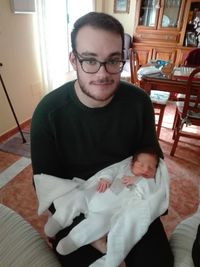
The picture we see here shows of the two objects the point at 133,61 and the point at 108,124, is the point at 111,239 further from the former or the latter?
the point at 133,61

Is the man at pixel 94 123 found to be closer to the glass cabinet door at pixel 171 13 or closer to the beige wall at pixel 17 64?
the beige wall at pixel 17 64

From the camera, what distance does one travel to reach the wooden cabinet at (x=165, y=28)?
3.76 meters

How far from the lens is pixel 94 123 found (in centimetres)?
100

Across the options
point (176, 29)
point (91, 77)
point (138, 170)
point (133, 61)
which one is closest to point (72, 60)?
point (91, 77)

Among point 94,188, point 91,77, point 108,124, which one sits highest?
point 91,77

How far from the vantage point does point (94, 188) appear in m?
1.00

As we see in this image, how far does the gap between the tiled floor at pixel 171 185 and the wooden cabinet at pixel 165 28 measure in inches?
83.3

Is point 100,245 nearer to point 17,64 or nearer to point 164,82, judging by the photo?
point 164,82

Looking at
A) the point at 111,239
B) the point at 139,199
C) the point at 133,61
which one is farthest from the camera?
the point at 133,61

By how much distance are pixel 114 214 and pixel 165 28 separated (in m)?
3.80

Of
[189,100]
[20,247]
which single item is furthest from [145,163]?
[189,100]

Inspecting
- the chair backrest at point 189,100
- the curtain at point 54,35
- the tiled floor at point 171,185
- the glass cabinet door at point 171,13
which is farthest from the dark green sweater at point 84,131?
the glass cabinet door at point 171,13

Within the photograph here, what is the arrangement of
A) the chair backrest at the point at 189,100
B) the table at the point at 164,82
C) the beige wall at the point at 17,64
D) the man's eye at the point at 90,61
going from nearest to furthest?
the man's eye at the point at 90,61
the chair backrest at the point at 189,100
the table at the point at 164,82
the beige wall at the point at 17,64

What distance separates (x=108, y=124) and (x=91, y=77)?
228 mm
